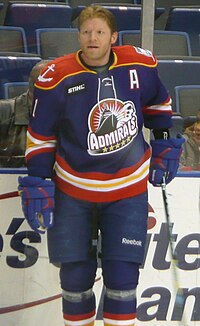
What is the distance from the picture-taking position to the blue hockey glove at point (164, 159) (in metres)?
4.21

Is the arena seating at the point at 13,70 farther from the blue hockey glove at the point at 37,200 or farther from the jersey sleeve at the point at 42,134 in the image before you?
the blue hockey glove at the point at 37,200

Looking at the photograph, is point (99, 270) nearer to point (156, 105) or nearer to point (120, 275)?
point (120, 275)

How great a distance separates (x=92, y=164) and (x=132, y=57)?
48cm

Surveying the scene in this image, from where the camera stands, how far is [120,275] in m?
4.00

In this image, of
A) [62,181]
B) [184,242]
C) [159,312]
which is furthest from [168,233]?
[62,181]

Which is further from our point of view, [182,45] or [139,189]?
[182,45]

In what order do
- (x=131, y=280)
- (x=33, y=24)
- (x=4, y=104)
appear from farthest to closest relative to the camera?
(x=33, y=24) → (x=4, y=104) → (x=131, y=280)

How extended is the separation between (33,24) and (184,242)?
50.3 inches

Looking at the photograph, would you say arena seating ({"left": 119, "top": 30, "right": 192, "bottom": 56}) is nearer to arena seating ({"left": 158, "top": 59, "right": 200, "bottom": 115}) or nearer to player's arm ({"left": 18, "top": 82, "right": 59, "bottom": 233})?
arena seating ({"left": 158, "top": 59, "right": 200, "bottom": 115})

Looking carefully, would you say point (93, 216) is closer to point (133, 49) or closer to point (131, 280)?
point (131, 280)

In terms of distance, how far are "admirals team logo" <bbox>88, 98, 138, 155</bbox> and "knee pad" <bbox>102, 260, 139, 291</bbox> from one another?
466mm

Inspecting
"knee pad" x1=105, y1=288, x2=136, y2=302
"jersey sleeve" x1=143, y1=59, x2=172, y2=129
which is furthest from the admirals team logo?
"knee pad" x1=105, y1=288, x2=136, y2=302

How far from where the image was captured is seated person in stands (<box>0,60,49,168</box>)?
439 centimetres

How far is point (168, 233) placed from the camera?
181 inches
